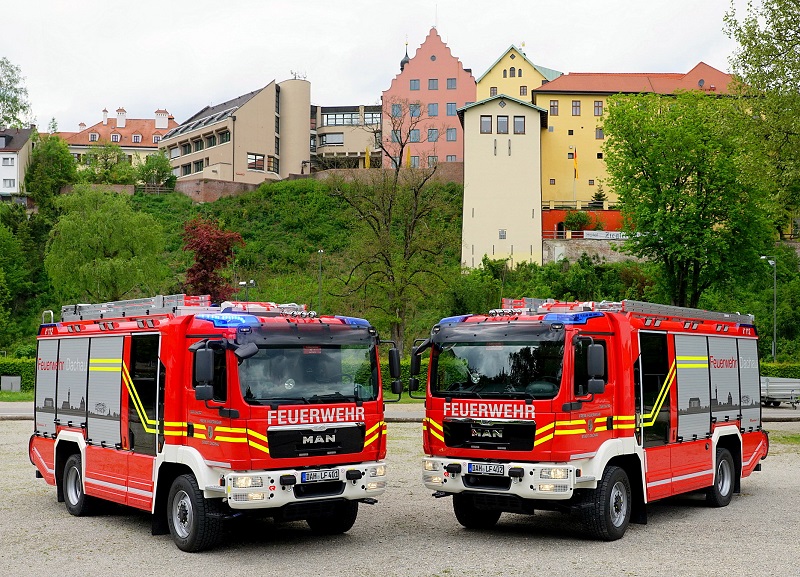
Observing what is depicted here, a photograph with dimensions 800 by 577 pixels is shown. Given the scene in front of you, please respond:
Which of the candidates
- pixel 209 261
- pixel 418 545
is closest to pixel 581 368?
pixel 418 545

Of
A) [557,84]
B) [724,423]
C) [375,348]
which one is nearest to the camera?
[375,348]

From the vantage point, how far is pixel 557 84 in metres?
85.8

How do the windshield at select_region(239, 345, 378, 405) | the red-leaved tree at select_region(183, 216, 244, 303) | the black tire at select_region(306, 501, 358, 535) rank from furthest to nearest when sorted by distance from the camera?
the red-leaved tree at select_region(183, 216, 244, 303) → the black tire at select_region(306, 501, 358, 535) → the windshield at select_region(239, 345, 378, 405)

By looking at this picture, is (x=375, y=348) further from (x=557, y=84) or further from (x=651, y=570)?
(x=557, y=84)

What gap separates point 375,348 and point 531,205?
68021 millimetres

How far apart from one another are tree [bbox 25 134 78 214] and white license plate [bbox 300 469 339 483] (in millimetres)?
78799

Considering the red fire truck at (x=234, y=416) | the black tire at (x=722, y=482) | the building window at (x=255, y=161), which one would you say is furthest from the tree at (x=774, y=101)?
the building window at (x=255, y=161)

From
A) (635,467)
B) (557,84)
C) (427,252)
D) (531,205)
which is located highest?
(557,84)

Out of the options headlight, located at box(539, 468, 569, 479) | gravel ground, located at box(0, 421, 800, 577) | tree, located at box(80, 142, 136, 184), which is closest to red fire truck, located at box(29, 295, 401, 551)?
gravel ground, located at box(0, 421, 800, 577)

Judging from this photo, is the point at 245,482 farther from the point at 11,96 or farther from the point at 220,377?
the point at 11,96

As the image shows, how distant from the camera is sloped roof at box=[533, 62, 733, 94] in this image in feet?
280

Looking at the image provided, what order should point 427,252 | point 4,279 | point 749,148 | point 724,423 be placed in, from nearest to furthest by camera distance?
1. point 724,423
2. point 749,148
3. point 427,252
4. point 4,279

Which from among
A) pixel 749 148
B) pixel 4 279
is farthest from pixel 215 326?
pixel 4 279

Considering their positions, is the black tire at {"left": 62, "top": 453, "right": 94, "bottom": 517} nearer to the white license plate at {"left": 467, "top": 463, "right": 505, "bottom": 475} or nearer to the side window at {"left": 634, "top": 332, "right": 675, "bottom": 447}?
the white license plate at {"left": 467, "top": 463, "right": 505, "bottom": 475}
